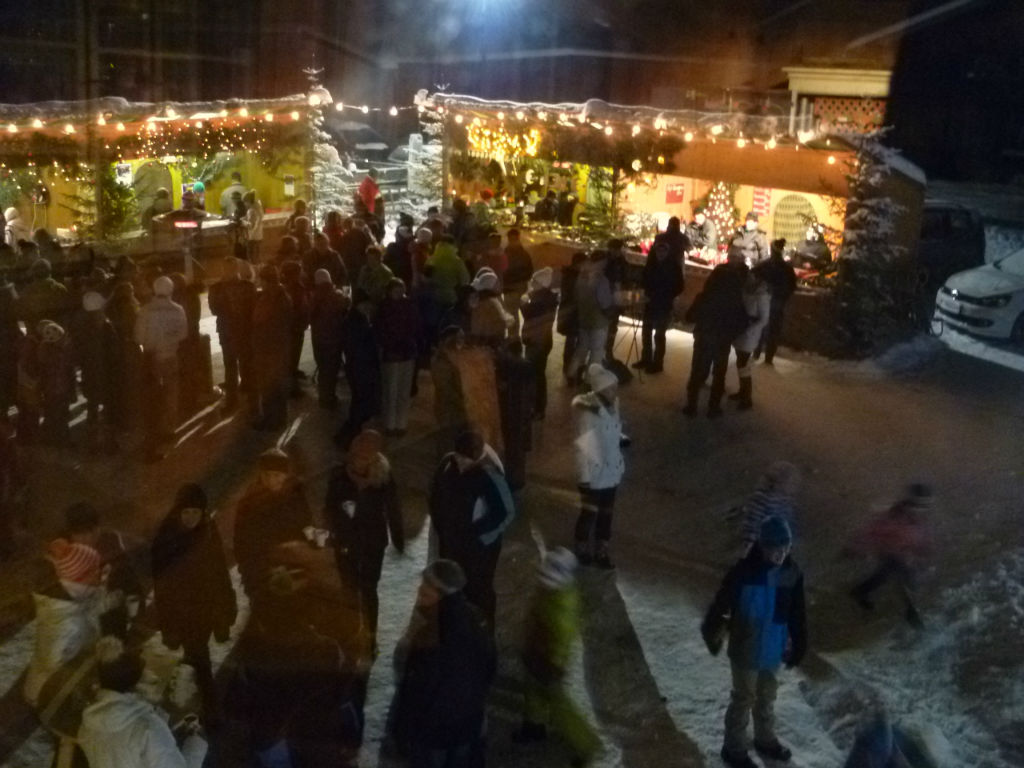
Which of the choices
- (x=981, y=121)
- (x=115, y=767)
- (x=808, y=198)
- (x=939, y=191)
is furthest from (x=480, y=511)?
(x=981, y=121)

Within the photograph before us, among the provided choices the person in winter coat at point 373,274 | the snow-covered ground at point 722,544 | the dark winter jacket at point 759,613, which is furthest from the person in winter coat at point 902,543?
the person in winter coat at point 373,274

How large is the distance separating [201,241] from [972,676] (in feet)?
47.5

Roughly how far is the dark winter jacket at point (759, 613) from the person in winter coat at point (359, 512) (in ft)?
5.78

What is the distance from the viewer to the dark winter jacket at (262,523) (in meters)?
5.23

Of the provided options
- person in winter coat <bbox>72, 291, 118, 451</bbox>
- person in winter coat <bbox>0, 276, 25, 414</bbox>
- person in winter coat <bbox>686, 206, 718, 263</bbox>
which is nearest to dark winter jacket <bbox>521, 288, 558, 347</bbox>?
person in winter coat <bbox>72, 291, 118, 451</bbox>

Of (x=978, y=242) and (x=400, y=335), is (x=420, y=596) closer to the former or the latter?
(x=400, y=335)

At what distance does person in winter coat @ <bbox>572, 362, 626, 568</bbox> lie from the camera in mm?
6793

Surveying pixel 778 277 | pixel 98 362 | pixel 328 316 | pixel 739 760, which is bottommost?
pixel 739 760

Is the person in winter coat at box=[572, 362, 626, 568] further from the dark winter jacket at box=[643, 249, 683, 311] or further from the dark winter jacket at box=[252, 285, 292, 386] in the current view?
the dark winter jacket at box=[643, 249, 683, 311]

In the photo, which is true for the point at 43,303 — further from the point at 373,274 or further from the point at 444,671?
the point at 444,671

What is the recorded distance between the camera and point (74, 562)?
4777 millimetres

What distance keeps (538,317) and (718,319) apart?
1.82m

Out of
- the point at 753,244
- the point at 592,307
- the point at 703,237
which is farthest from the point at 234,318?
the point at 703,237

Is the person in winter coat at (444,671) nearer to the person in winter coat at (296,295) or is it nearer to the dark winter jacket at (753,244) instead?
the person in winter coat at (296,295)
